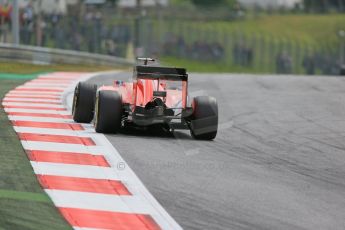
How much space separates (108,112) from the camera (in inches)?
483

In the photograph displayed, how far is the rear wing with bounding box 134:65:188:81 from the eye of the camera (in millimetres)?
12695

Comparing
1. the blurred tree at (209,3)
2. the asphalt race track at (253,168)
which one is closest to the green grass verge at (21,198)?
the asphalt race track at (253,168)

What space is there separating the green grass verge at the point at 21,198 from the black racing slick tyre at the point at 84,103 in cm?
295

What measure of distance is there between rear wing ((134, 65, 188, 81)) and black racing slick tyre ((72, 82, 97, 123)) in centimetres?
110

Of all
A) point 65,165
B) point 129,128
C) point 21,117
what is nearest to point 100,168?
point 65,165

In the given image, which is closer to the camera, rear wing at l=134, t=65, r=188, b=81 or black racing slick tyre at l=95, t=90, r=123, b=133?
black racing slick tyre at l=95, t=90, r=123, b=133

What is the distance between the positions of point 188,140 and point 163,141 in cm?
58

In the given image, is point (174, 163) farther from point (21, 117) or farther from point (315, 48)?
point (315, 48)

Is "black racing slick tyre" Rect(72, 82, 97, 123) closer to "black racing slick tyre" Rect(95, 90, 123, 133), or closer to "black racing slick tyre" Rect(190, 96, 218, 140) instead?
"black racing slick tyre" Rect(95, 90, 123, 133)

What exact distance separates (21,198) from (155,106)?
5068mm

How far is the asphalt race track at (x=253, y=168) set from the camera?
7711 millimetres

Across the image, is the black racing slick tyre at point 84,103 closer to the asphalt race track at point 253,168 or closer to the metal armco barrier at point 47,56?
the asphalt race track at point 253,168

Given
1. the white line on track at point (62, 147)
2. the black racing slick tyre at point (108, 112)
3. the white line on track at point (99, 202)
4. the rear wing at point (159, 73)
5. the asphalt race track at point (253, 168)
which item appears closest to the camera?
the white line on track at point (99, 202)

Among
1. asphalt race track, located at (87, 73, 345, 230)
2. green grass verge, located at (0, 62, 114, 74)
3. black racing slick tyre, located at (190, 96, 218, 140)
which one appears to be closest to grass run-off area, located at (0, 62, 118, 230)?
asphalt race track, located at (87, 73, 345, 230)
